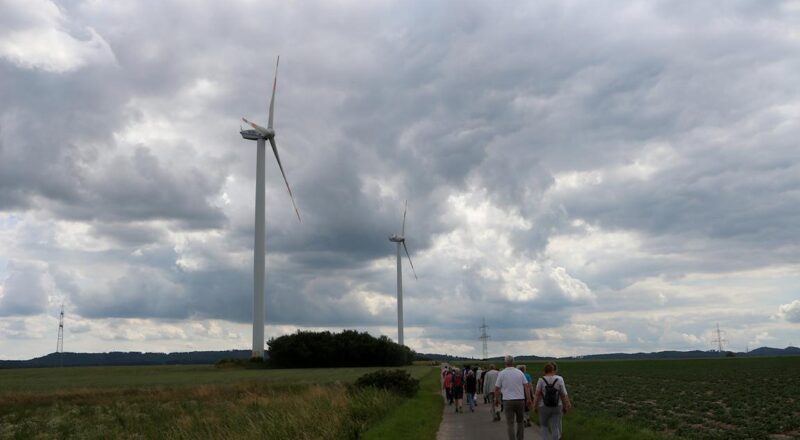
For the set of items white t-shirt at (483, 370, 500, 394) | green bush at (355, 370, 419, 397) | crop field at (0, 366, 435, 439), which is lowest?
crop field at (0, 366, 435, 439)

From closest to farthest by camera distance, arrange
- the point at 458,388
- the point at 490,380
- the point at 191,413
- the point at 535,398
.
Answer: the point at 535,398 → the point at 490,380 → the point at 458,388 → the point at 191,413

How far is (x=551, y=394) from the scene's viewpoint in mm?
15500

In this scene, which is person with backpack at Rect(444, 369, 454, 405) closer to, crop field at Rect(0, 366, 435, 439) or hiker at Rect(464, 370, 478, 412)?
hiker at Rect(464, 370, 478, 412)

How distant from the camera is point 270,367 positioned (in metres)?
106

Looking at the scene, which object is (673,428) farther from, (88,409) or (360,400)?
(88,409)

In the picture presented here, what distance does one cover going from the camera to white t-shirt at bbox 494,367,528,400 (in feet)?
54.9

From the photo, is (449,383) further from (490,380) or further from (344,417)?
(344,417)

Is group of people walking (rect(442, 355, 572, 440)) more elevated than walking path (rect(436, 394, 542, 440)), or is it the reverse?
group of people walking (rect(442, 355, 572, 440))

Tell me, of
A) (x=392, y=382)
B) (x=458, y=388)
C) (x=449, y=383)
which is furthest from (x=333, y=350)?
(x=458, y=388)

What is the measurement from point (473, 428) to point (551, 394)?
828cm

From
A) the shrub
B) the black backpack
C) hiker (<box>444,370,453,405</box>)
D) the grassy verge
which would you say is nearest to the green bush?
hiker (<box>444,370,453,405</box>)

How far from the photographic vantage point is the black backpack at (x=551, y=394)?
15477 millimetres

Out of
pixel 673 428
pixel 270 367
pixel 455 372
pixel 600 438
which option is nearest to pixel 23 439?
pixel 455 372

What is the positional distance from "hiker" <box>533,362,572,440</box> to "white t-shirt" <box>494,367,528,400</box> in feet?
2.55
